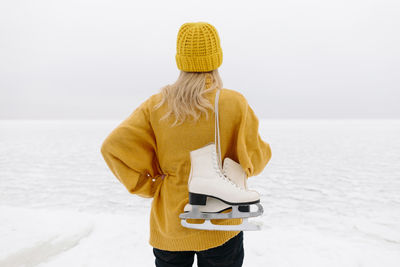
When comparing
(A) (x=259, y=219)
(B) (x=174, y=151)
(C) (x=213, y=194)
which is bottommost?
(A) (x=259, y=219)

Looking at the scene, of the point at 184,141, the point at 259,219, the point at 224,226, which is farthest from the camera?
the point at 259,219

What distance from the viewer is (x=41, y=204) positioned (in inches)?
173

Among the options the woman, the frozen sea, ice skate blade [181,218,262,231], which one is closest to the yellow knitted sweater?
the woman

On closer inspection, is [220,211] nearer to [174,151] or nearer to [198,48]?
[174,151]

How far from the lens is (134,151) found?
135 centimetres

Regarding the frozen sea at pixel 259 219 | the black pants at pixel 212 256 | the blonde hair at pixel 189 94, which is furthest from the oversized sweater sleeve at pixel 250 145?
the frozen sea at pixel 259 219

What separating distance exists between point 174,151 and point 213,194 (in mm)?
250

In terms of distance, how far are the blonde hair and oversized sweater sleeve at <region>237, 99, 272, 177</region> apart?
0.15m

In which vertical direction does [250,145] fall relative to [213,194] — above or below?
above

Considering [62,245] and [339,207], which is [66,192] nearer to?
[62,245]

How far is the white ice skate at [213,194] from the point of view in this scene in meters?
1.15

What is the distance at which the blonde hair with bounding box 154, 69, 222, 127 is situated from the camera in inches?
47.9

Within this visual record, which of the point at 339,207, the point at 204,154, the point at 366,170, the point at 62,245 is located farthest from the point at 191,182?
the point at 366,170

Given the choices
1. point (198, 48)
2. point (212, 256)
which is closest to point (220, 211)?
point (212, 256)
